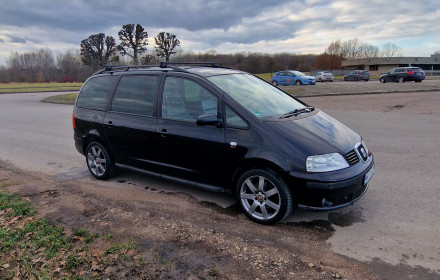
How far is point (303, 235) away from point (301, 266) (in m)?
0.60

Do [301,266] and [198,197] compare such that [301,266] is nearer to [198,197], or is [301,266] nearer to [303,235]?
[303,235]

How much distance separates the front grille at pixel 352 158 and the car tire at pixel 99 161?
3.68 metres

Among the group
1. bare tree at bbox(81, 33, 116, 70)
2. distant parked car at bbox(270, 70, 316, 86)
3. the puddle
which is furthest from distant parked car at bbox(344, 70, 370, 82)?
the puddle

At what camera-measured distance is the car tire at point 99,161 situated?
208 inches

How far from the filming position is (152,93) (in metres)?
4.57

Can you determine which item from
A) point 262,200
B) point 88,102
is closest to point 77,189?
point 88,102

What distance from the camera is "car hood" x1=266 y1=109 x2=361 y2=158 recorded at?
136 inches

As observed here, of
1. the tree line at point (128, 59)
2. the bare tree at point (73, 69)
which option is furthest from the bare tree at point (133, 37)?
the bare tree at point (73, 69)

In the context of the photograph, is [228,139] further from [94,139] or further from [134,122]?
[94,139]

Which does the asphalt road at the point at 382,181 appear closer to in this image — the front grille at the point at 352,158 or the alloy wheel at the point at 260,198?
the alloy wheel at the point at 260,198

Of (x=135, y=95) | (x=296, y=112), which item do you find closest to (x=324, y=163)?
(x=296, y=112)

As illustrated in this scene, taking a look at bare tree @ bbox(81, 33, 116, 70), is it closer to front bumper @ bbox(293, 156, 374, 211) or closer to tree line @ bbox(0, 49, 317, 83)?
tree line @ bbox(0, 49, 317, 83)

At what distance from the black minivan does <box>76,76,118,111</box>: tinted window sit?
0.09ft

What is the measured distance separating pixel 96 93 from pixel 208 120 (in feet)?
8.68
